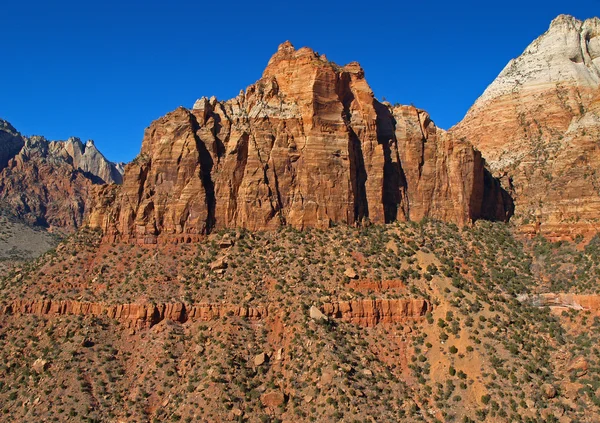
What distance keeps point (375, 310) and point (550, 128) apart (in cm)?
5319

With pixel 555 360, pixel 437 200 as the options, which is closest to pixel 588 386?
pixel 555 360

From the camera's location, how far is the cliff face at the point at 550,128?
7669 cm

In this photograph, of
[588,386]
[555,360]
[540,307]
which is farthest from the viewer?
[540,307]

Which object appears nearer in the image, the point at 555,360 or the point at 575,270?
the point at 555,360

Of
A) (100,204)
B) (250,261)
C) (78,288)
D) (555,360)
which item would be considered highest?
(100,204)

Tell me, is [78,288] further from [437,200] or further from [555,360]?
[555,360]

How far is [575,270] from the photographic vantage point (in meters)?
69.4

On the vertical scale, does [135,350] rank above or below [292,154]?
below

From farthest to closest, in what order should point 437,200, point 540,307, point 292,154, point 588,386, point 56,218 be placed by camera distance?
1. point 56,218
2. point 437,200
3. point 292,154
4. point 540,307
5. point 588,386

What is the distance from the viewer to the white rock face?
100250 mm

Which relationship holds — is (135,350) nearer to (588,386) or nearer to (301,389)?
(301,389)

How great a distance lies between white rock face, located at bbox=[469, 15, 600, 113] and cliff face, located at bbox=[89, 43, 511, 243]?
1238 inches

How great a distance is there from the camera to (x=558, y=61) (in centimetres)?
10269

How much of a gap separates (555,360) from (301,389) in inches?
1091
